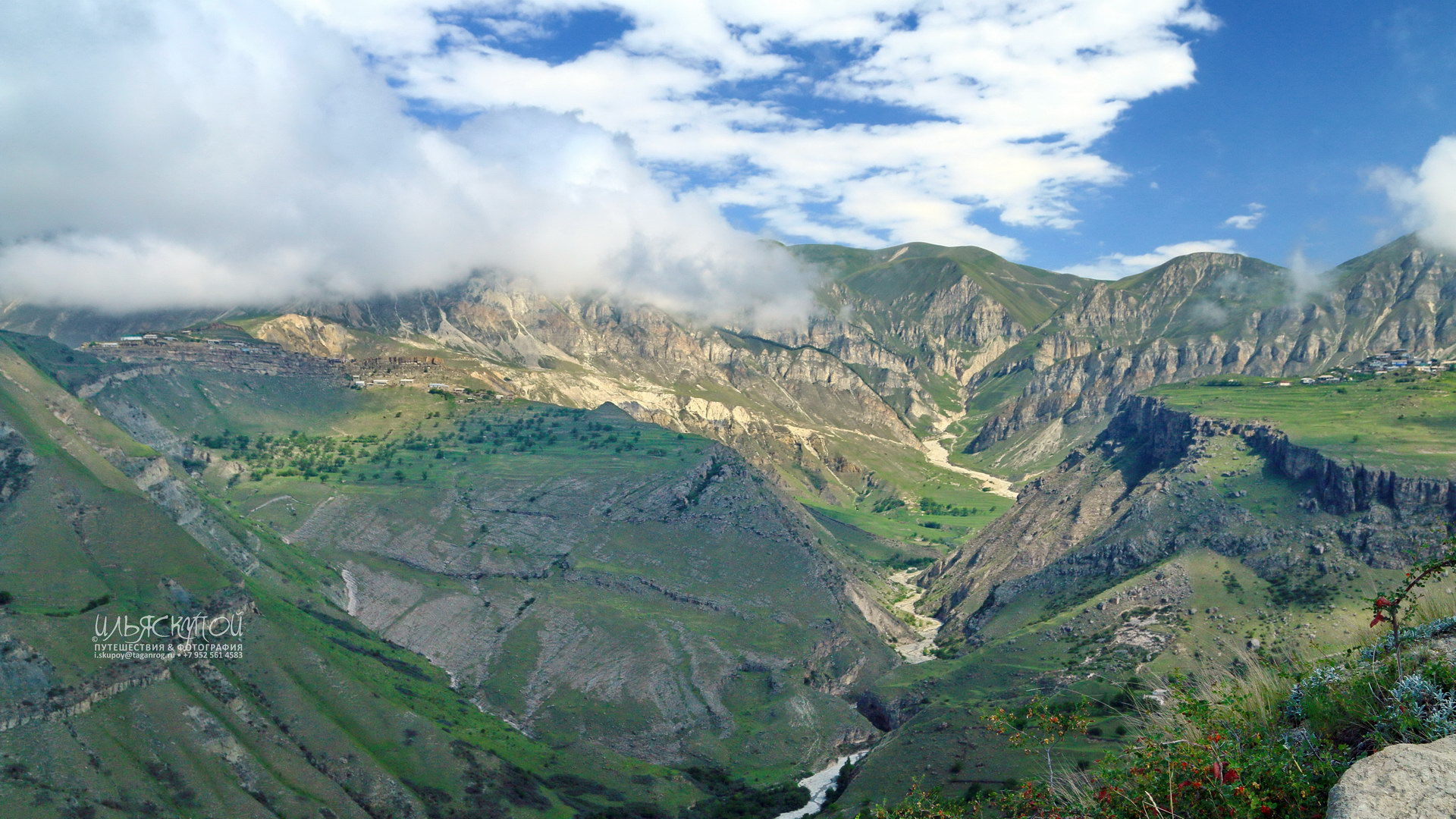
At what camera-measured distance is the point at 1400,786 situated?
13.0 meters

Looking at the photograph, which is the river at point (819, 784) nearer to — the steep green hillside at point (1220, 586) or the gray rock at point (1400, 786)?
the steep green hillside at point (1220, 586)

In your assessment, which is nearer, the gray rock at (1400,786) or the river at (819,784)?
the gray rock at (1400,786)

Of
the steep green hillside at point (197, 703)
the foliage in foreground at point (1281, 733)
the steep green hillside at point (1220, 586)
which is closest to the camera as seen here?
the foliage in foreground at point (1281, 733)

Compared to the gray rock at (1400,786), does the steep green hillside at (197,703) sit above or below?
below

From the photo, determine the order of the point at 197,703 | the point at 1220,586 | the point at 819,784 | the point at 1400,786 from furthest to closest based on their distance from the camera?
the point at 1220,586
the point at 819,784
the point at 197,703
the point at 1400,786

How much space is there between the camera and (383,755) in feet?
404

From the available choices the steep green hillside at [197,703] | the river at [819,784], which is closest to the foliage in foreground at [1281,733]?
the steep green hillside at [197,703]

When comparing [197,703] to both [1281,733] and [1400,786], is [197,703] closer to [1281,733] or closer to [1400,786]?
[1281,733]

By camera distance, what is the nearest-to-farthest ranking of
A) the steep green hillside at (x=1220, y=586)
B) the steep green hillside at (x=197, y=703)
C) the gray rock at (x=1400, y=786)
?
the gray rock at (x=1400, y=786) → the steep green hillside at (x=197, y=703) → the steep green hillside at (x=1220, y=586)

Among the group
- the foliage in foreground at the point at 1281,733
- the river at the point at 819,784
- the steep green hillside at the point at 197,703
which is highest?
the foliage in foreground at the point at 1281,733

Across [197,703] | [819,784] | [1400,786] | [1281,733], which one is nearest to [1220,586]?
[819,784]

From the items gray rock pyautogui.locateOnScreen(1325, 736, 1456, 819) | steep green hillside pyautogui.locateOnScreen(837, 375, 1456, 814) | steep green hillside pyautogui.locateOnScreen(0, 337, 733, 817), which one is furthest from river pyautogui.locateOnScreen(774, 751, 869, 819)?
gray rock pyautogui.locateOnScreen(1325, 736, 1456, 819)

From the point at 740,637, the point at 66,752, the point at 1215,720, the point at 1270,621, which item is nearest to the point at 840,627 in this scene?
the point at 740,637

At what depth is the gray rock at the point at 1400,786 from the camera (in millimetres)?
12680
